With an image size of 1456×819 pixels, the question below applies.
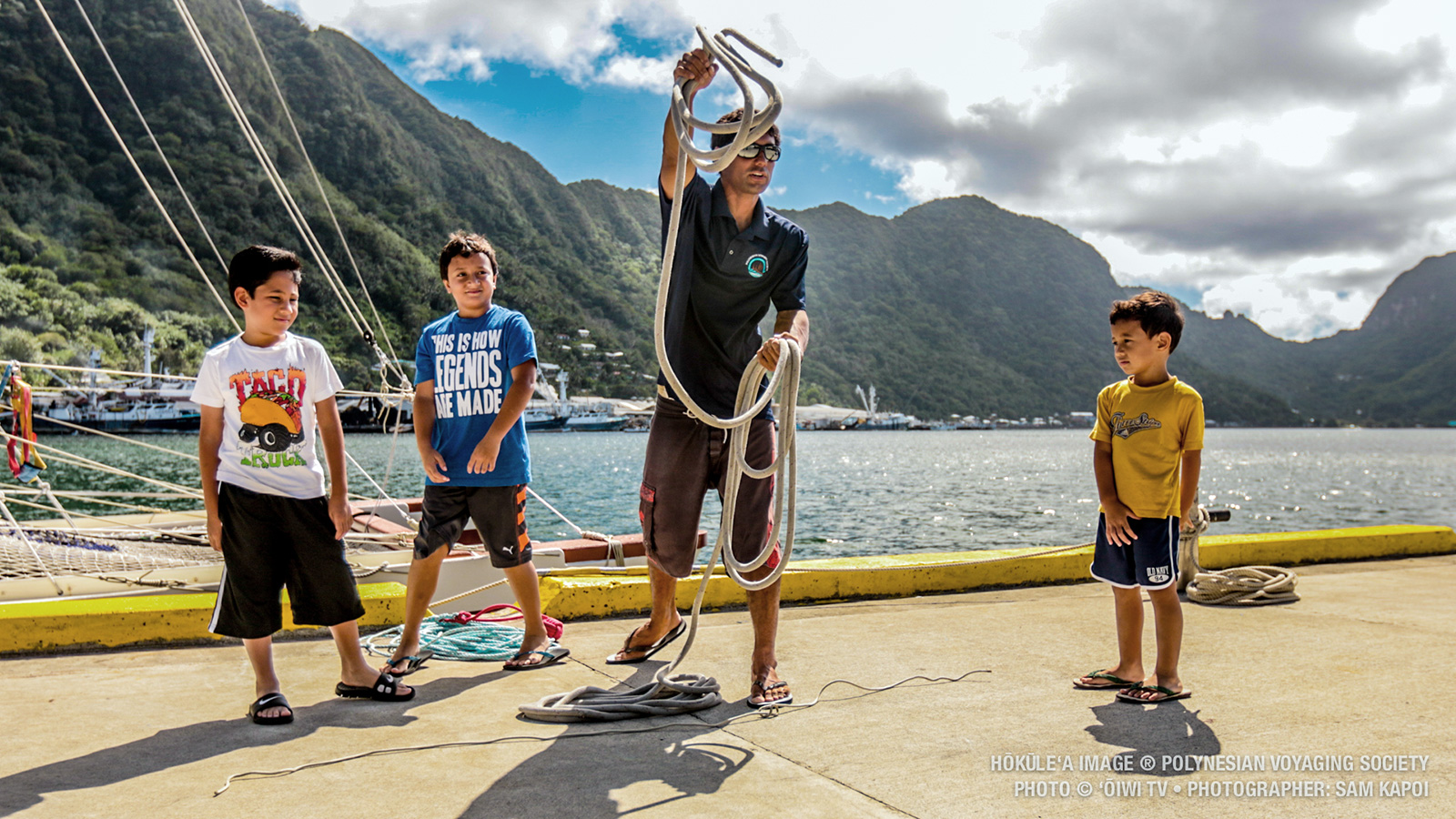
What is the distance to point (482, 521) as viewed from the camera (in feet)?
10.8

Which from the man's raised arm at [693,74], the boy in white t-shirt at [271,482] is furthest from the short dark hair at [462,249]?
the man's raised arm at [693,74]

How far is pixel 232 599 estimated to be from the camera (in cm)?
269

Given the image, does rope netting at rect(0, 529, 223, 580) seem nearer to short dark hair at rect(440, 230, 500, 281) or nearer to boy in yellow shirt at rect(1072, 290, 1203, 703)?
short dark hair at rect(440, 230, 500, 281)

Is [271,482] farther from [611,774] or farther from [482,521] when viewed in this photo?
[611,774]

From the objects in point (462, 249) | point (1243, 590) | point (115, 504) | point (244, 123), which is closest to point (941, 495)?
point (1243, 590)

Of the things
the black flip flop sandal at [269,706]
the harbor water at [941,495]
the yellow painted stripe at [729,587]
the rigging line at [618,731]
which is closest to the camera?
the rigging line at [618,731]

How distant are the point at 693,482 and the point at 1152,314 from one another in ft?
5.57

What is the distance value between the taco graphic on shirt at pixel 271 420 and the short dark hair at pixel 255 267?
0.34 meters

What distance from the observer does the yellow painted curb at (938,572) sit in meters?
4.20

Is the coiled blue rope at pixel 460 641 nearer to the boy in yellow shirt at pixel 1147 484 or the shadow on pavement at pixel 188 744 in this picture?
the shadow on pavement at pixel 188 744

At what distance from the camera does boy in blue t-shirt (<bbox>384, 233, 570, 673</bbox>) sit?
10.7ft

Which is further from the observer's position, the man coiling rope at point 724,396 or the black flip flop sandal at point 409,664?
the black flip flop sandal at point 409,664

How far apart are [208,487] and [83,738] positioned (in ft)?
2.39

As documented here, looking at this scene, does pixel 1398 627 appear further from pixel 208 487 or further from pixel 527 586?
pixel 208 487
